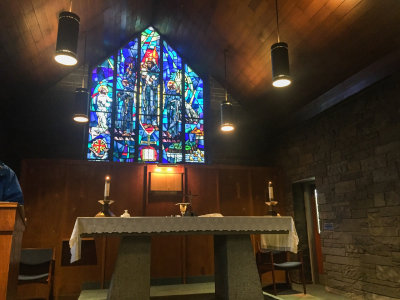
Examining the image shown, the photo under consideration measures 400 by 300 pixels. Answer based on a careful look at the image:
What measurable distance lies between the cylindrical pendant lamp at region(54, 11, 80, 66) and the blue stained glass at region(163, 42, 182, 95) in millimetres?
4601

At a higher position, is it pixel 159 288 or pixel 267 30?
pixel 267 30

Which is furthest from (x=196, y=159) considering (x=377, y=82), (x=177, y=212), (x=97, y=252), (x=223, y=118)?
(x=377, y=82)

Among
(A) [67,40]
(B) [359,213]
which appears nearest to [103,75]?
(A) [67,40]

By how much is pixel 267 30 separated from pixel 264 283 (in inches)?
171

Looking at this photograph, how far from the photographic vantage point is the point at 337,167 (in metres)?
5.54

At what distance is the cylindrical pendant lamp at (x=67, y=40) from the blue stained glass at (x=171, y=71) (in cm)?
460

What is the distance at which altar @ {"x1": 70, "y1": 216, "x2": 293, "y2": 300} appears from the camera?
3240 millimetres

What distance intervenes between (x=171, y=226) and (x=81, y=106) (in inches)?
112

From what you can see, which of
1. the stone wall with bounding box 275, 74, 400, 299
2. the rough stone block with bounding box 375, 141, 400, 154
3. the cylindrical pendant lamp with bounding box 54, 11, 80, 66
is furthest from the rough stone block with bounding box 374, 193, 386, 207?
the cylindrical pendant lamp with bounding box 54, 11, 80, 66

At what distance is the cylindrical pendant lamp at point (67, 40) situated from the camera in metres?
3.10

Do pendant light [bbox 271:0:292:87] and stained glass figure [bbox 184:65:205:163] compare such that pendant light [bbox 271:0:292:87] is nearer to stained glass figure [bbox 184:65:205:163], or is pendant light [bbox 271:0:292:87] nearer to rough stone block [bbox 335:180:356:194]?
rough stone block [bbox 335:180:356:194]

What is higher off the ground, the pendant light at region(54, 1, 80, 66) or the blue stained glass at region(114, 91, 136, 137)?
the blue stained glass at region(114, 91, 136, 137)

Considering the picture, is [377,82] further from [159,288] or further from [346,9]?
[159,288]

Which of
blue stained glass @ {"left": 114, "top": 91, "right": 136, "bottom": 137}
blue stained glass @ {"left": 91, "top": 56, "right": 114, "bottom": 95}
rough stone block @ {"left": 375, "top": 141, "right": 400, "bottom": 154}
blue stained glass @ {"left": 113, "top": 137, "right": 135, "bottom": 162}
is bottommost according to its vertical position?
rough stone block @ {"left": 375, "top": 141, "right": 400, "bottom": 154}
